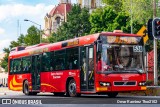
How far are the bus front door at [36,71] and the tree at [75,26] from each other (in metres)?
52.4

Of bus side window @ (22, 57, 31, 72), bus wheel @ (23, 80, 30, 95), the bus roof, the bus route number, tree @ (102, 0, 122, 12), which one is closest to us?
the bus route number

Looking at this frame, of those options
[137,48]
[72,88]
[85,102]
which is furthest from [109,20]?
[85,102]

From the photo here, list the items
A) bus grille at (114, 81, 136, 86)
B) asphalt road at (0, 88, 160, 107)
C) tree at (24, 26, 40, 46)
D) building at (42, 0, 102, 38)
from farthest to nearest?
building at (42, 0, 102, 38) → tree at (24, 26, 40, 46) → bus grille at (114, 81, 136, 86) → asphalt road at (0, 88, 160, 107)

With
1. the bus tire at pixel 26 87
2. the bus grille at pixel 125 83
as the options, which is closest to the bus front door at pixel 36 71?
the bus tire at pixel 26 87

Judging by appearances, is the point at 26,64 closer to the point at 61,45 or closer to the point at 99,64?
the point at 61,45

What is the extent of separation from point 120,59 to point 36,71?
8.43 m

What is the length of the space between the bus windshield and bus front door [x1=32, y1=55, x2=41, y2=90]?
7551mm

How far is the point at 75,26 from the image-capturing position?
81938 mm

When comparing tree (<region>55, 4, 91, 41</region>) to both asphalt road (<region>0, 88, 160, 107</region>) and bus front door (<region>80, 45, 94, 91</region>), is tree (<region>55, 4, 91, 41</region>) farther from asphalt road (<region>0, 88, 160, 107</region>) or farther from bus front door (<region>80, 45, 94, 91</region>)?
asphalt road (<region>0, 88, 160, 107</region>)

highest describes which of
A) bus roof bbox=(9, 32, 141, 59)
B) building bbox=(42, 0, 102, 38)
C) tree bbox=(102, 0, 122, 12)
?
building bbox=(42, 0, 102, 38)

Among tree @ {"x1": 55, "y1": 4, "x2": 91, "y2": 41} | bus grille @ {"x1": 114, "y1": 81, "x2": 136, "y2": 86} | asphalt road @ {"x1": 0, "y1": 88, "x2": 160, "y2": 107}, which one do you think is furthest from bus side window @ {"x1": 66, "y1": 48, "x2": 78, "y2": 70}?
tree @ {"x1": 55, "y1": 4, "x2": 91, "y2": 41}

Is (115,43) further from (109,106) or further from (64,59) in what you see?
(109,106)

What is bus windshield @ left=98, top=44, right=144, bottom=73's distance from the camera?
20.7 m

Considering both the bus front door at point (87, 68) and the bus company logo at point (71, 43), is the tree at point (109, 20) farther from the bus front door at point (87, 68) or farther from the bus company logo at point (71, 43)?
the bus front door at point (87, 68)
